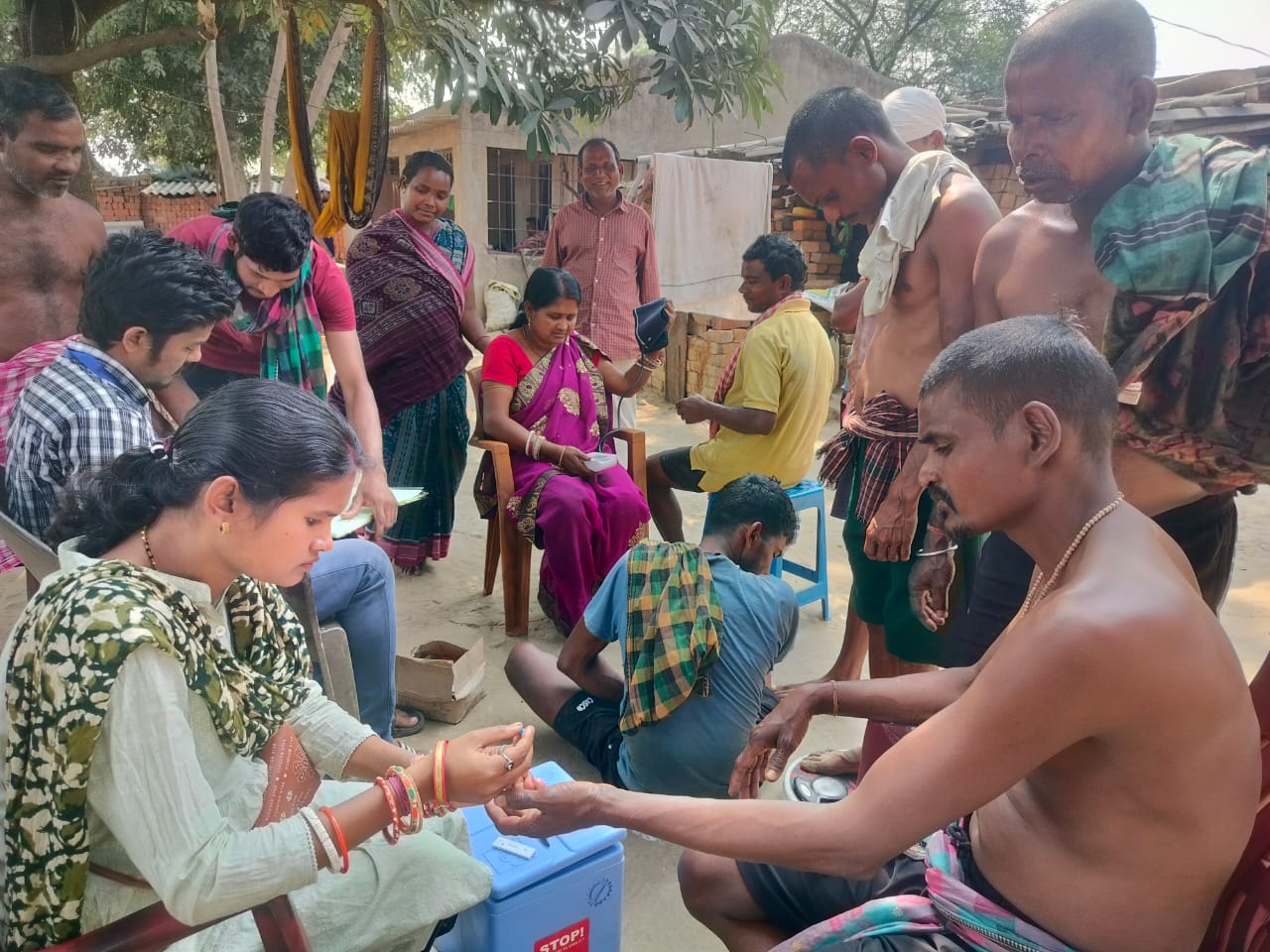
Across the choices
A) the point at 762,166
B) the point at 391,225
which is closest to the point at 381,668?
the point at 391,225

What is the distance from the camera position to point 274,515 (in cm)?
155

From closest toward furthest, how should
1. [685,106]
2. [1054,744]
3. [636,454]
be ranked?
1. [1054,744]
2. [685,106]
3. [636,454]

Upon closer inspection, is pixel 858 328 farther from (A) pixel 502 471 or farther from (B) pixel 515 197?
(B) pixel 515 197

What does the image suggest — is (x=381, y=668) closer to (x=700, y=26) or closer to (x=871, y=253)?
(x=871, y=253)

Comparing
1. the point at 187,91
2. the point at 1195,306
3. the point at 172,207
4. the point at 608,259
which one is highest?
the point at 187,91

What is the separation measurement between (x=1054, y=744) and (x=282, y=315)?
2.94 metres

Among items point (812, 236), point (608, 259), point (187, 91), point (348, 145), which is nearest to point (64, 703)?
point (348, 145)

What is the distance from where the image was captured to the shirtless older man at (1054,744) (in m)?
1.24

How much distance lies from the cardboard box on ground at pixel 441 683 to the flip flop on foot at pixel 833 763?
1.23 meters

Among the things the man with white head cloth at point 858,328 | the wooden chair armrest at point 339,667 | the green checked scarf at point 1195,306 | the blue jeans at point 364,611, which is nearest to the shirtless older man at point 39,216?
the blue jeans at point 364,611

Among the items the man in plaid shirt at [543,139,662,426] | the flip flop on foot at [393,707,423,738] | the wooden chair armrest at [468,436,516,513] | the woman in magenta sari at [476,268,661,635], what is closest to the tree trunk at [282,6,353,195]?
the man in plaid shirt at [543,139,662,426]

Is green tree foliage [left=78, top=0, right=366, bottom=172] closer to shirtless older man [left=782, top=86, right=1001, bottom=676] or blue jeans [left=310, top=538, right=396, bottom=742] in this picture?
shirtless older man [left=782, top=86, right=1001, bottom=676]

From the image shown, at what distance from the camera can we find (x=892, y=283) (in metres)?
2.78

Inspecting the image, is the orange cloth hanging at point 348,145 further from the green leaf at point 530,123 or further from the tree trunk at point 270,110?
the tree trunk at point 270,110
